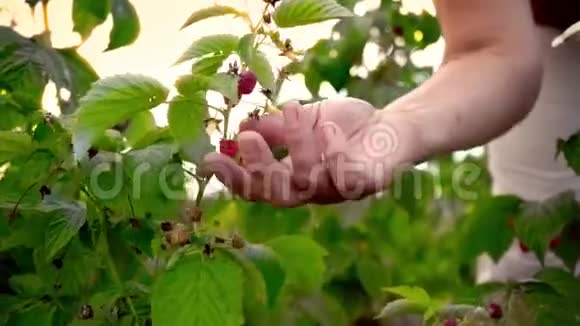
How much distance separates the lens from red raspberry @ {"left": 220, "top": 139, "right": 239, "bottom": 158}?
1.97 ft

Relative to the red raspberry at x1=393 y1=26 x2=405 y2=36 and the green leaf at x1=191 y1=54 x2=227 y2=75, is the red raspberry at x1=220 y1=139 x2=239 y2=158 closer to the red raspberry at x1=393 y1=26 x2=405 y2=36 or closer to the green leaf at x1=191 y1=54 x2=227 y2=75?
the green leaf at x1=191 y1=54 x2=227 y2=75

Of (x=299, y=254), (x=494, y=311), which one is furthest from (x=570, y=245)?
(x=299, y=254)

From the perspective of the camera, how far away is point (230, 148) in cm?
60

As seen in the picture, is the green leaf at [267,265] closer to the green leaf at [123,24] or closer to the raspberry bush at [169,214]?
the raspberry bush at [169,214]

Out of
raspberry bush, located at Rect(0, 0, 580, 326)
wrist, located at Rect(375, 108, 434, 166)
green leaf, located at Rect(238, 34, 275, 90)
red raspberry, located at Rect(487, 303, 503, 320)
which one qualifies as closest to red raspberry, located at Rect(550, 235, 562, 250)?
raspberry bush, located at Rect(0, 0, 580, 326)

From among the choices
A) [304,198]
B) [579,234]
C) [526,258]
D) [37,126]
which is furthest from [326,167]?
[526,258]

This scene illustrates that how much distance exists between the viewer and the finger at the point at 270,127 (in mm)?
568

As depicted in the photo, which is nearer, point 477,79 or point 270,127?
point 270,127

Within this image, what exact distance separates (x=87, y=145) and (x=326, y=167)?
0.49 ft

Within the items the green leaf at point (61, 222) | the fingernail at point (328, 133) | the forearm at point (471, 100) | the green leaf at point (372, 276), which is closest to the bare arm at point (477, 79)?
the forearm at point (471, 100)

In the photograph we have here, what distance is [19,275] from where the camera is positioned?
30.0 inches

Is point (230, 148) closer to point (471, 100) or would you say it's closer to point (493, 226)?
point (471, 100)

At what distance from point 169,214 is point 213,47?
0.47 feet

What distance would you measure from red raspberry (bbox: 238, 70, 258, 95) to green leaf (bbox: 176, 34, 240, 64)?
3 centimetres
